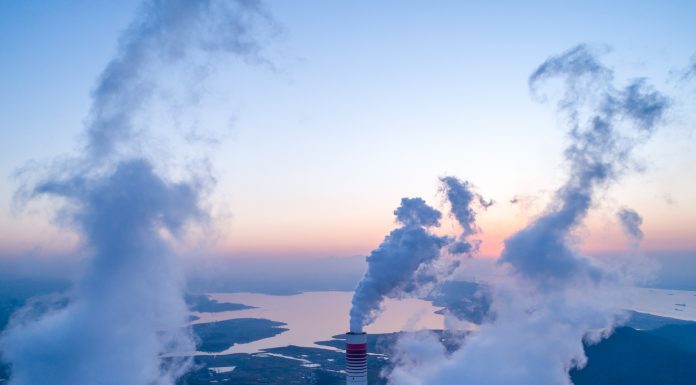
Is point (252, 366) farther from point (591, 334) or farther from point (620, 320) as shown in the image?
point (620, 320)

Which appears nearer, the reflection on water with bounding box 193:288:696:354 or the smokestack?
the smokestack

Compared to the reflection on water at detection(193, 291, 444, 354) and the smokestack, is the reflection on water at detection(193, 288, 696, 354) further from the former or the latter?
the smokestack

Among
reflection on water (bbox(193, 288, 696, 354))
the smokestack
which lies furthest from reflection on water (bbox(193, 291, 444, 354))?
the smokestack

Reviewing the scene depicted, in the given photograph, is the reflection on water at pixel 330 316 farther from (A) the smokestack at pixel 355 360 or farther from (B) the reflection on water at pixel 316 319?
(A) the smokestack at pixel 355 360

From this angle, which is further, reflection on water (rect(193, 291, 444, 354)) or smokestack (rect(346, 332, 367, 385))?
reflection on water (rect(193, 291, 444, 354))

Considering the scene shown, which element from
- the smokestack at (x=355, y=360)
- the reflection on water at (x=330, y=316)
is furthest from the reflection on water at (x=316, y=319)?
the smokestack at (x=355, y=360)

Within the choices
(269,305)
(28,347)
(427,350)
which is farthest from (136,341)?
(269,305)
